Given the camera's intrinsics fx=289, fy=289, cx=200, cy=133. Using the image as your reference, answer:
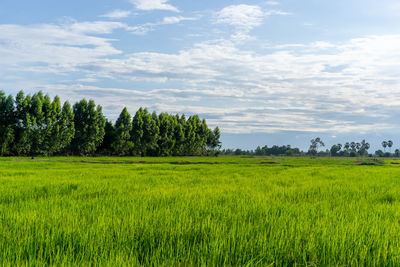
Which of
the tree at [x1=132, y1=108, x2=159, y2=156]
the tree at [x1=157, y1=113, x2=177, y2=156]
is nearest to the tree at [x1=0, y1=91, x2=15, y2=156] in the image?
the tree at [x1=132, y1=108, x2=159, y2=156]

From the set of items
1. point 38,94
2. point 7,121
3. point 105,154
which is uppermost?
point 38,94

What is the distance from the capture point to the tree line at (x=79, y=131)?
50.1 meters

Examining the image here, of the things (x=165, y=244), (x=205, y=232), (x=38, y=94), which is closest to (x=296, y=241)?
(x=205, y=232)

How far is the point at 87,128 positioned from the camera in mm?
59594

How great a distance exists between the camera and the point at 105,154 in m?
65.2

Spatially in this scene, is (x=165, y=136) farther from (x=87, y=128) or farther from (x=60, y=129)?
(x=60, y=129)

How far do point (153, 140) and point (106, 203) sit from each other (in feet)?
219

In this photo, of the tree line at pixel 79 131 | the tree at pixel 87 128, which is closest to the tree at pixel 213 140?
the tree line at pixel 79 131

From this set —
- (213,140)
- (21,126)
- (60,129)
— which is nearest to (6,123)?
(21,126)

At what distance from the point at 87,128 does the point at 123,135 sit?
25.9 ft

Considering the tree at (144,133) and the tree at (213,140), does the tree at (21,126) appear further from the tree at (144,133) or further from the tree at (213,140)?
the tree at (213,140)

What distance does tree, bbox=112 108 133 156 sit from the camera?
64.0 metres

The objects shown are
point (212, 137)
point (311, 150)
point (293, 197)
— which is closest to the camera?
point (293, 197)

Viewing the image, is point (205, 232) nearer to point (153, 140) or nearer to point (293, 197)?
point (293, 197)
